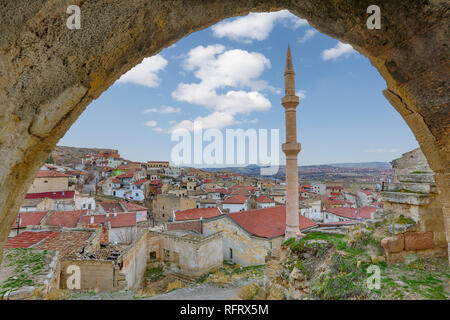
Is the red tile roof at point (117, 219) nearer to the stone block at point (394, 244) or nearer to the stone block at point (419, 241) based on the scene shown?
the stone block at point (394, 244)

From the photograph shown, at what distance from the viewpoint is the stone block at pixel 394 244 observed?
4.72 meters

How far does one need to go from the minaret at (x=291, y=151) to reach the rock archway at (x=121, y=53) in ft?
35.6

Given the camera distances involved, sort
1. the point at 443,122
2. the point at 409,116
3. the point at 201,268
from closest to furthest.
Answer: the point at 443,122 < the point at 409,116 < the point at 201,268

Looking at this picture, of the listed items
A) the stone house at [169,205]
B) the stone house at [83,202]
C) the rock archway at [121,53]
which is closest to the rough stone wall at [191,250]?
the rock archway at [121,53]

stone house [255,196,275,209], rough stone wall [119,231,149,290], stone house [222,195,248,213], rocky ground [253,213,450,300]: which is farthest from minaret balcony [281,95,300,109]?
stone house [255,196,275,209]

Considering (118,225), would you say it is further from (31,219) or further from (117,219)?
(31,219)

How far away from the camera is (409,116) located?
242 centimetres

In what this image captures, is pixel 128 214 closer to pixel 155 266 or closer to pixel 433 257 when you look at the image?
pixel 155 266

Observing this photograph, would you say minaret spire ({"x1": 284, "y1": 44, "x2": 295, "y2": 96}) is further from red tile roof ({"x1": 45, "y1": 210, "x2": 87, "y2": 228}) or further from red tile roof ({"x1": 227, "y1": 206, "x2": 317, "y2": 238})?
red tile roof ({"x1": 45, "y1": 210, "x2": 87, "y2": 228})

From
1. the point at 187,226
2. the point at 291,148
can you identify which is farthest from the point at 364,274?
the point at 187,226

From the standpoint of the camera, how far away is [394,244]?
4723 mm

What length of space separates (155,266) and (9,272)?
39.0 feet
